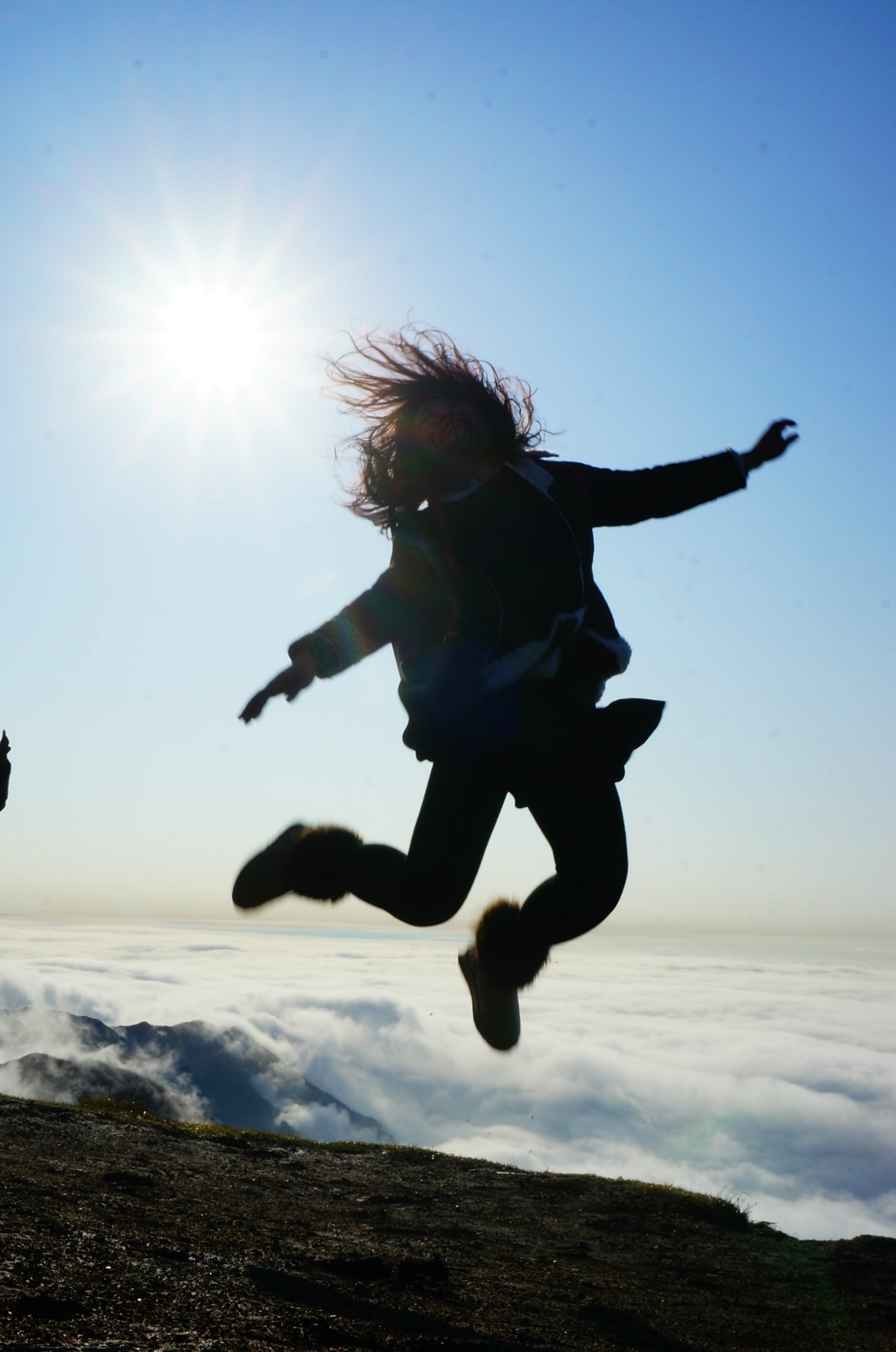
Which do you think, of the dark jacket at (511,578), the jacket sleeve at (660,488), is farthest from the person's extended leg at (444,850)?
the jacket sleeve at (660,488)

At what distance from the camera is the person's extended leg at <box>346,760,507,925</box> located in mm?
3268

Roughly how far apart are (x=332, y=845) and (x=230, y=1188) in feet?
19.7

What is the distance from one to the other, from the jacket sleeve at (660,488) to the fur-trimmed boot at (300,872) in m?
1.77

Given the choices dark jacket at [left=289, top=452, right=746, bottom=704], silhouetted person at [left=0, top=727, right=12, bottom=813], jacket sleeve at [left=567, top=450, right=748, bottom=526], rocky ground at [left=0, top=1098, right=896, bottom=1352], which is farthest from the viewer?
silhouetted person at [left=0, top=727, right=12, bottom=813]

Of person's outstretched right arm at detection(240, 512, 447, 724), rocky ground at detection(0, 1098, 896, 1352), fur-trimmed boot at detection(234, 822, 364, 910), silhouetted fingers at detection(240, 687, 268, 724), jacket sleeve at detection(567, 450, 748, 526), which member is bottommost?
rocky ground at detection(0, 1098, 896, 1352)

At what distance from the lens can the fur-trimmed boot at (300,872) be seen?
3.48 meters

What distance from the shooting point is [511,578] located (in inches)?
136

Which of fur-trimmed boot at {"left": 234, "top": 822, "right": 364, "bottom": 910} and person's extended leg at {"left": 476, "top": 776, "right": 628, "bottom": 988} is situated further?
fur-trimmed boot at {"left": 234, "top": 822, "right": 364, "bottom": 910}

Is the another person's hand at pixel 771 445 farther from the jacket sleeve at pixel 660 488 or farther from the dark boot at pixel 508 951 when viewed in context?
the dark boot at pixel 508 951

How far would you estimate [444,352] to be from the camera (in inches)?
160

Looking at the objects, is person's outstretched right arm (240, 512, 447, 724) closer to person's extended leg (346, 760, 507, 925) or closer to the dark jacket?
the dark jacket

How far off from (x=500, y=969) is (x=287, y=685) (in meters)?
1.40

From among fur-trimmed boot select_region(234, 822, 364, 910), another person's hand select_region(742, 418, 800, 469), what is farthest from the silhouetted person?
another person's hand select_region(742, 418, 800, 469)

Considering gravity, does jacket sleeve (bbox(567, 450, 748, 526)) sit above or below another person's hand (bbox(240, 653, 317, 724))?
above
